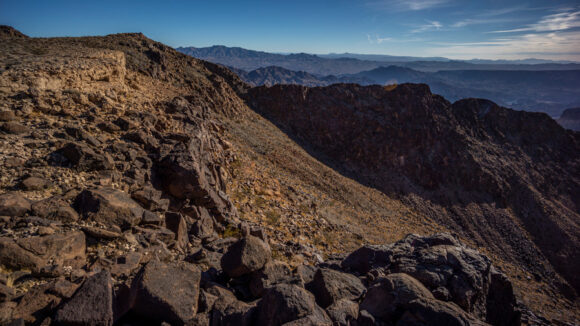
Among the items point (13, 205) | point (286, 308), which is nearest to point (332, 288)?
point (286, 308)

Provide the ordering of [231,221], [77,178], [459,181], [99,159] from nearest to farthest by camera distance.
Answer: [77,178] < [99,159] < [231,221] < [459,181]

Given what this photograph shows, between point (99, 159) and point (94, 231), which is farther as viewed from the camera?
point (99, 159)

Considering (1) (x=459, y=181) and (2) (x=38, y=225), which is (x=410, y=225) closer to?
(1) (x=459, y=181)

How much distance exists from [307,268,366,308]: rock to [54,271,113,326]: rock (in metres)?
4.55

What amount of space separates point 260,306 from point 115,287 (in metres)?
3.24

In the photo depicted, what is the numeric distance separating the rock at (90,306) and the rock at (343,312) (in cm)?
437

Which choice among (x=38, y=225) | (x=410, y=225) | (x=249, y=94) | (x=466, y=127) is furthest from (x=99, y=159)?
(x=466, y=127)

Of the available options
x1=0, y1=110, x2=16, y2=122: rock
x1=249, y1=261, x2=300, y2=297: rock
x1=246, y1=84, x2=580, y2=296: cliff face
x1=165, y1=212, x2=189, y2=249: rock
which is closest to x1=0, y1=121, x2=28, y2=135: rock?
x1=0, y1=110, x2=16, y2=122: rock

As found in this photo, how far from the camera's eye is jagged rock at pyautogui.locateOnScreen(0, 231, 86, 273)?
523cm

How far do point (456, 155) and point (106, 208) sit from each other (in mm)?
53521

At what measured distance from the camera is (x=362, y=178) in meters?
42.3

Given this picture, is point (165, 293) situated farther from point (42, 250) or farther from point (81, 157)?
point (81, 157)

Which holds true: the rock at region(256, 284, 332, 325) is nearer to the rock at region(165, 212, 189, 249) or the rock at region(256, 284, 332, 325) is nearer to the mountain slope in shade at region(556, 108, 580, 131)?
the rock at region(165, 212, 189, 249)

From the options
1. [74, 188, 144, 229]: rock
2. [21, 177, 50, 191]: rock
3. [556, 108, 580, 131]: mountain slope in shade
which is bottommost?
[556, 108, 580, 131]: mountain slope in shade
